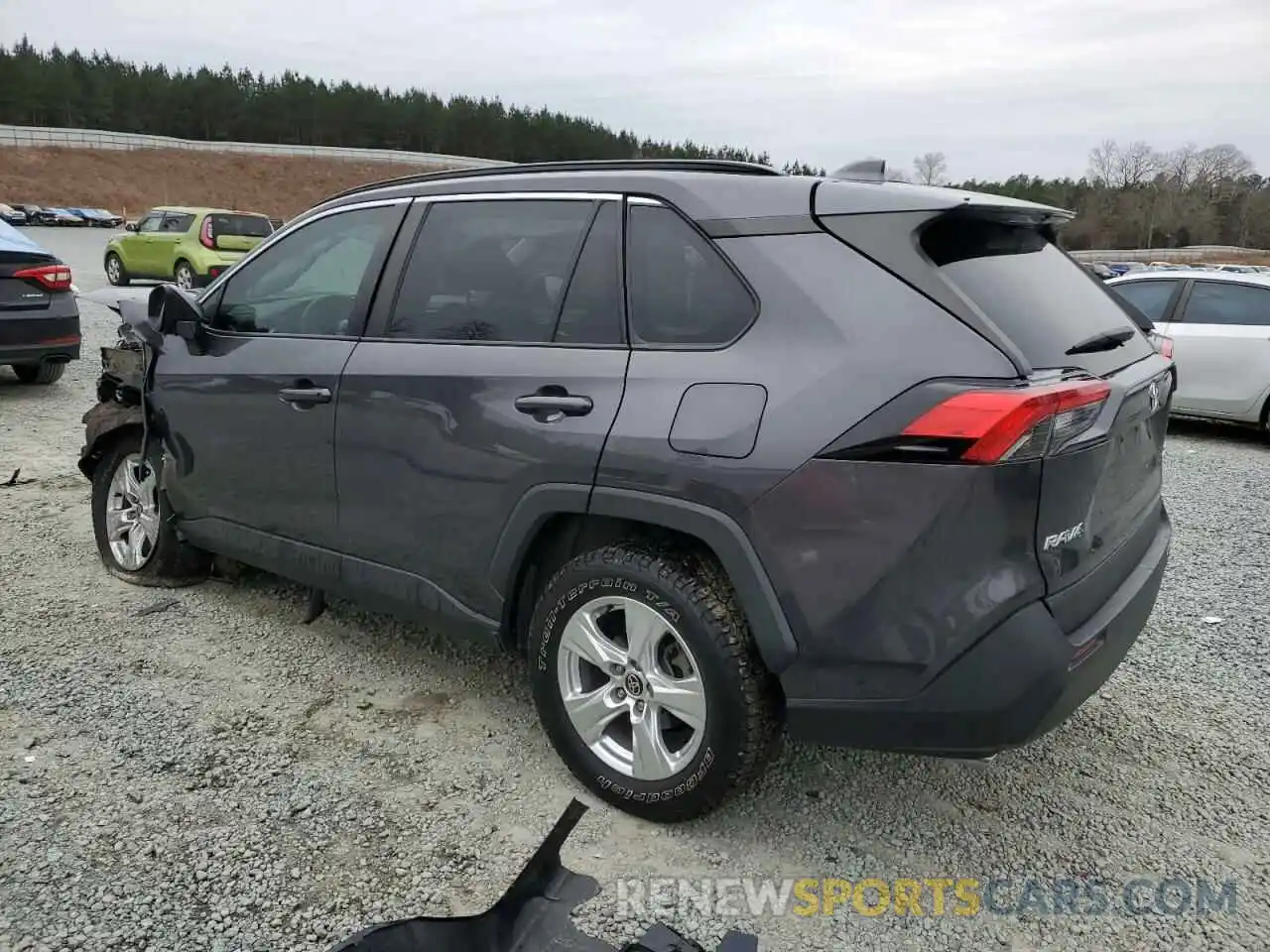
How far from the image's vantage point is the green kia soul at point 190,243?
1917 centimetres

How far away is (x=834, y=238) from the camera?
2.39m

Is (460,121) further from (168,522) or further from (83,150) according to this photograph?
(168,522)

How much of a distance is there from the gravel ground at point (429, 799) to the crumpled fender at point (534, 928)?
0.17 metres

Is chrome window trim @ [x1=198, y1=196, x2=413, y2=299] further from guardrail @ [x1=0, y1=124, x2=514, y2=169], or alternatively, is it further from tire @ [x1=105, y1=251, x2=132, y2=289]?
guardrail @ [x1=0, y1=124, x2=514, y2=169]

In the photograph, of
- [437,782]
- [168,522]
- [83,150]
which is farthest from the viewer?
[83,150]

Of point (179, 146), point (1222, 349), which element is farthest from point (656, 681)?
point (179, 146)

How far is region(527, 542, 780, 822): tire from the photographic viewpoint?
8.01 ft

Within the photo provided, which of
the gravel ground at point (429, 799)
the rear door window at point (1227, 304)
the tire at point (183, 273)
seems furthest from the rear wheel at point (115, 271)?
the rear door window at point (1227, 304)

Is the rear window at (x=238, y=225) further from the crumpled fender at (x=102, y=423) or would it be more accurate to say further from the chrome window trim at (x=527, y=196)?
the chrome window trim at (x=527, y=196)

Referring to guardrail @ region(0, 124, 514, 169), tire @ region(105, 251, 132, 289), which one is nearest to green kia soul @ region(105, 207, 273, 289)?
tire @ region(105, 251, 132, 289)

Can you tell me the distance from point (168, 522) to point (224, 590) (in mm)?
402

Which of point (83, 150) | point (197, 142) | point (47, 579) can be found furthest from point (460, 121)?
point (47, 579)

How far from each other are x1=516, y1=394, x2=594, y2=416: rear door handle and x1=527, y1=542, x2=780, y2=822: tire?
0.40 metres

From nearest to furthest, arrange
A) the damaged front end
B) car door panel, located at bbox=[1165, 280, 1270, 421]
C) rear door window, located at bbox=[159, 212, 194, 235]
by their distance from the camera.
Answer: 1. the damaged front end
2. car door panel, located at bbox=[1165, 280, 1270, 421]
3. rear door window, located at bbox=[159, 212, 194, 235]
